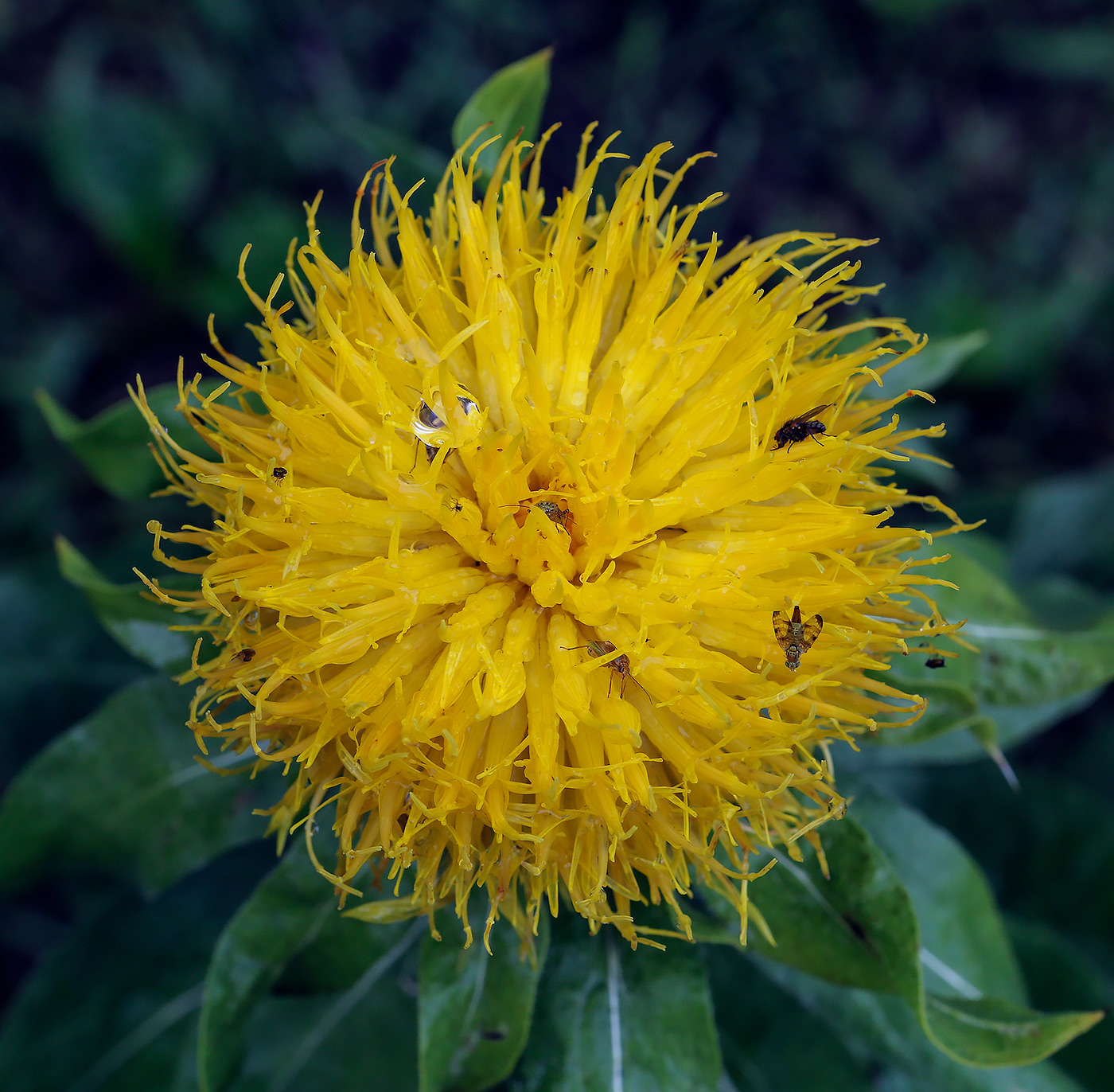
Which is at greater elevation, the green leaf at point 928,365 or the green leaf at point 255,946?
the green leaf at point 928,365

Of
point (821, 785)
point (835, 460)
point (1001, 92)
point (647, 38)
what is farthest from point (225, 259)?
point (1001, 92)

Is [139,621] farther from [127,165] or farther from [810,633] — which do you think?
[127,165]

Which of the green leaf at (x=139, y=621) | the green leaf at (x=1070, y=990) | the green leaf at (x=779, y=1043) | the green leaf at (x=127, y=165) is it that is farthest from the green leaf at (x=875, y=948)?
the green leaf at (x=127, y=165)

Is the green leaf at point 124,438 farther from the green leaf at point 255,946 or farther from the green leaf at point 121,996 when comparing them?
the green leaf at point 121,996

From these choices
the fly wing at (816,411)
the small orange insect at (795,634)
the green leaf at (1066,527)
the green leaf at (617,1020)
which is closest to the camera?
the small orange insect at (795,634)

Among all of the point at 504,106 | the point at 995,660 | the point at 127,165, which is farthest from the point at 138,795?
the point at 127,165

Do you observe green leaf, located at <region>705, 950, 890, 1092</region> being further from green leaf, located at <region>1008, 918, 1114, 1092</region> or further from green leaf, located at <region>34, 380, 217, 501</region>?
green leaf, located at <region>34, 380, 217, 501</region>

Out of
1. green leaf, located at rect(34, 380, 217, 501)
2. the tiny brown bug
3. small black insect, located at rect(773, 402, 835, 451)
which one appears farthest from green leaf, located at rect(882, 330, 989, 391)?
green leaf, located at rect(34, 380, 217, 501)

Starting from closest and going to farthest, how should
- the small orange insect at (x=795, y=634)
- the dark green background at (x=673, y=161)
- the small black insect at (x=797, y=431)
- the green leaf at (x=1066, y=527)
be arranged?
the small orange insect at (x=795, y=634) → the small black insect at (x=797, y=431) → the green leaf at (x=1066, y=527) → the dark green background at (x=673, y=161)
